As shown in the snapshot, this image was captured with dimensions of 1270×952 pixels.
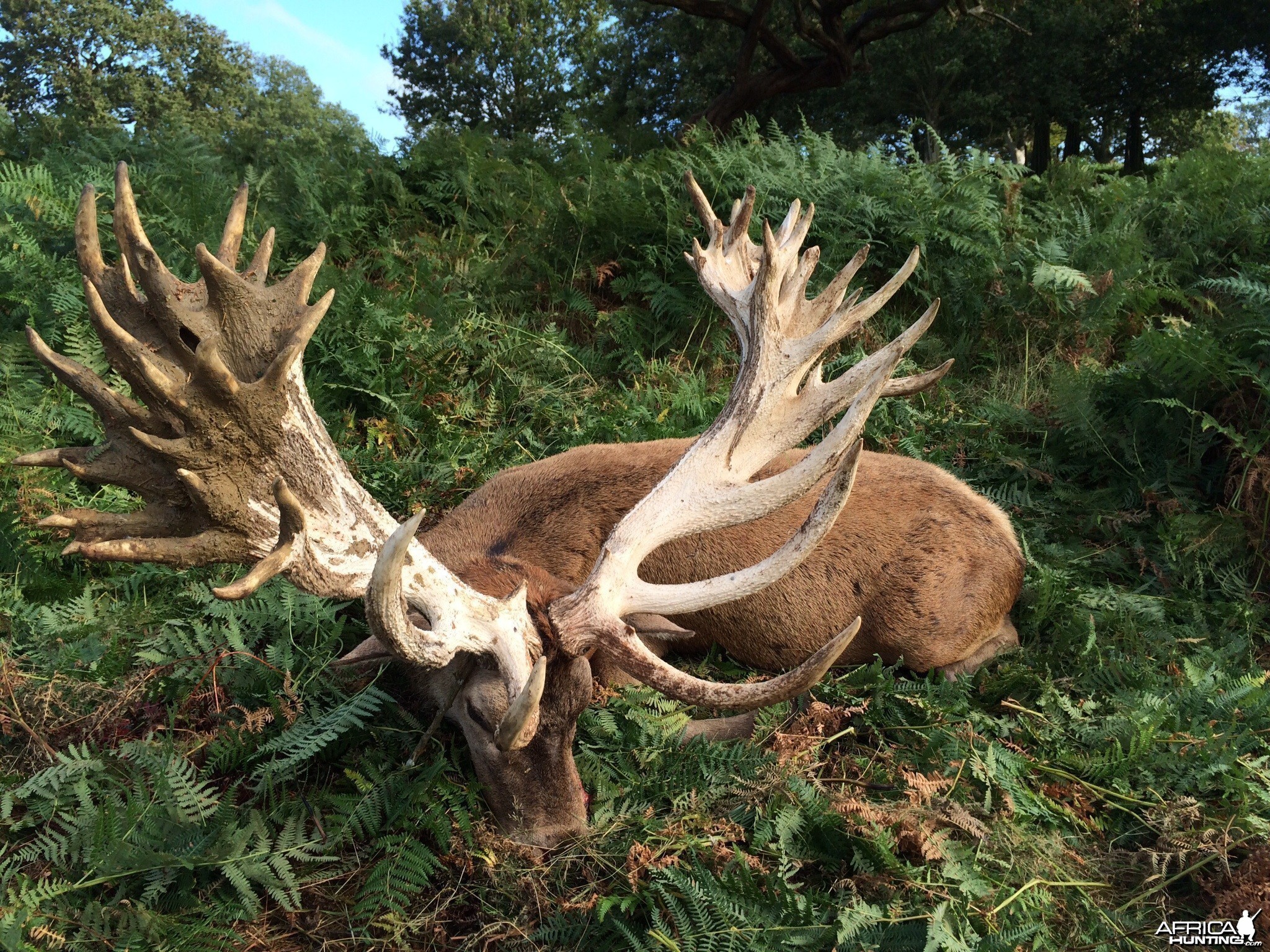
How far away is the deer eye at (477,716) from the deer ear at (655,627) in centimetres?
63

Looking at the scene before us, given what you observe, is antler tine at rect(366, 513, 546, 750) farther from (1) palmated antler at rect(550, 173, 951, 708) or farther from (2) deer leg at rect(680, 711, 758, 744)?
(2) deer leg at rect(680, 711, 758, 744)

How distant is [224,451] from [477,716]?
123 cm

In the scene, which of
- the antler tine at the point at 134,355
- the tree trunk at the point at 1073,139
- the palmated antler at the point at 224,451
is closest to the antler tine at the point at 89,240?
the palmated antler at the point at 224,451

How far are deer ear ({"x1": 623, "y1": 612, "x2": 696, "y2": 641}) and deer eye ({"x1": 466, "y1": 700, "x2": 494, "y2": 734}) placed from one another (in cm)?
63

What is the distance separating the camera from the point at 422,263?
6.66m

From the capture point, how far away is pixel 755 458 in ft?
12.0

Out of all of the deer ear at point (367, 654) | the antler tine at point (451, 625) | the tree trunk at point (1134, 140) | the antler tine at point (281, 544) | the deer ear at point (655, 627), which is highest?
the tree trunk at point (1134, 140)

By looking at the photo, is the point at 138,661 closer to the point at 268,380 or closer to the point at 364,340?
the point at 268,380

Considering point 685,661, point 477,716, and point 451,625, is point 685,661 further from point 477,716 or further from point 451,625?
point 451,625

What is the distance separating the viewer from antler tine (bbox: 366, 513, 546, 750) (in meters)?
2.50

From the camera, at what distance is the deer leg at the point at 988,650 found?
163 inches

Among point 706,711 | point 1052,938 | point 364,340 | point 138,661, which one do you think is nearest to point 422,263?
point 364,340

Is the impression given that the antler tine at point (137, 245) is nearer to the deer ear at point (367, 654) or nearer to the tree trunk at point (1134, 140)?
the deer ear at point (367, 654)

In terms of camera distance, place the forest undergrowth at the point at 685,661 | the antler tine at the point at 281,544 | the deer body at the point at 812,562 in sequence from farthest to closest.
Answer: the deer body at the point at 812,562 < the forest undergrowth at the point at 685,661 < the antler tine at the point at 281,544
